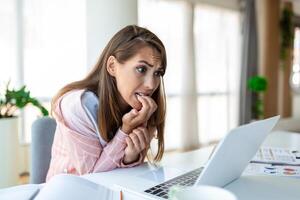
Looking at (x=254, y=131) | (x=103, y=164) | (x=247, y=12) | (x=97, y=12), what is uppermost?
(x=247, y=12)

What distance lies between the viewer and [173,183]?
802 millimetres

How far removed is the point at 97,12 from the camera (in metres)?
2.23

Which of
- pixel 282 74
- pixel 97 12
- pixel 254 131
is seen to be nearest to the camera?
pixel 254 131

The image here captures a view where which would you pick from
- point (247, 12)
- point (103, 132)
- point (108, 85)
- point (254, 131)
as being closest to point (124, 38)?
point (108, 85)

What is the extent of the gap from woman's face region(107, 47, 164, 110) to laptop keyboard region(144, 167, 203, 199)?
284mm

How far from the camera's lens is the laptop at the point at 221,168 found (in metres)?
0.64

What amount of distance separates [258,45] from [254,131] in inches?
189

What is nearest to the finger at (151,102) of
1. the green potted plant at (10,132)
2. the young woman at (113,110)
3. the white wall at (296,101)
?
the young woman at (113,110)

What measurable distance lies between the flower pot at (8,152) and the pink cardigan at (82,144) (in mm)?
1163

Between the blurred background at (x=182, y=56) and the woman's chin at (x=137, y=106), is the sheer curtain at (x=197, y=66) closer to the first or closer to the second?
the blurred background at (x=182, y=56)

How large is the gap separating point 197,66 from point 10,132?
9.73 feet

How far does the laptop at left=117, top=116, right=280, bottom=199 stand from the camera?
639 millimetres

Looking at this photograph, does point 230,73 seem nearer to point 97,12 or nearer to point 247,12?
point 247,12

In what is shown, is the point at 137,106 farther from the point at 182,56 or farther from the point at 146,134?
the point at 182,56
